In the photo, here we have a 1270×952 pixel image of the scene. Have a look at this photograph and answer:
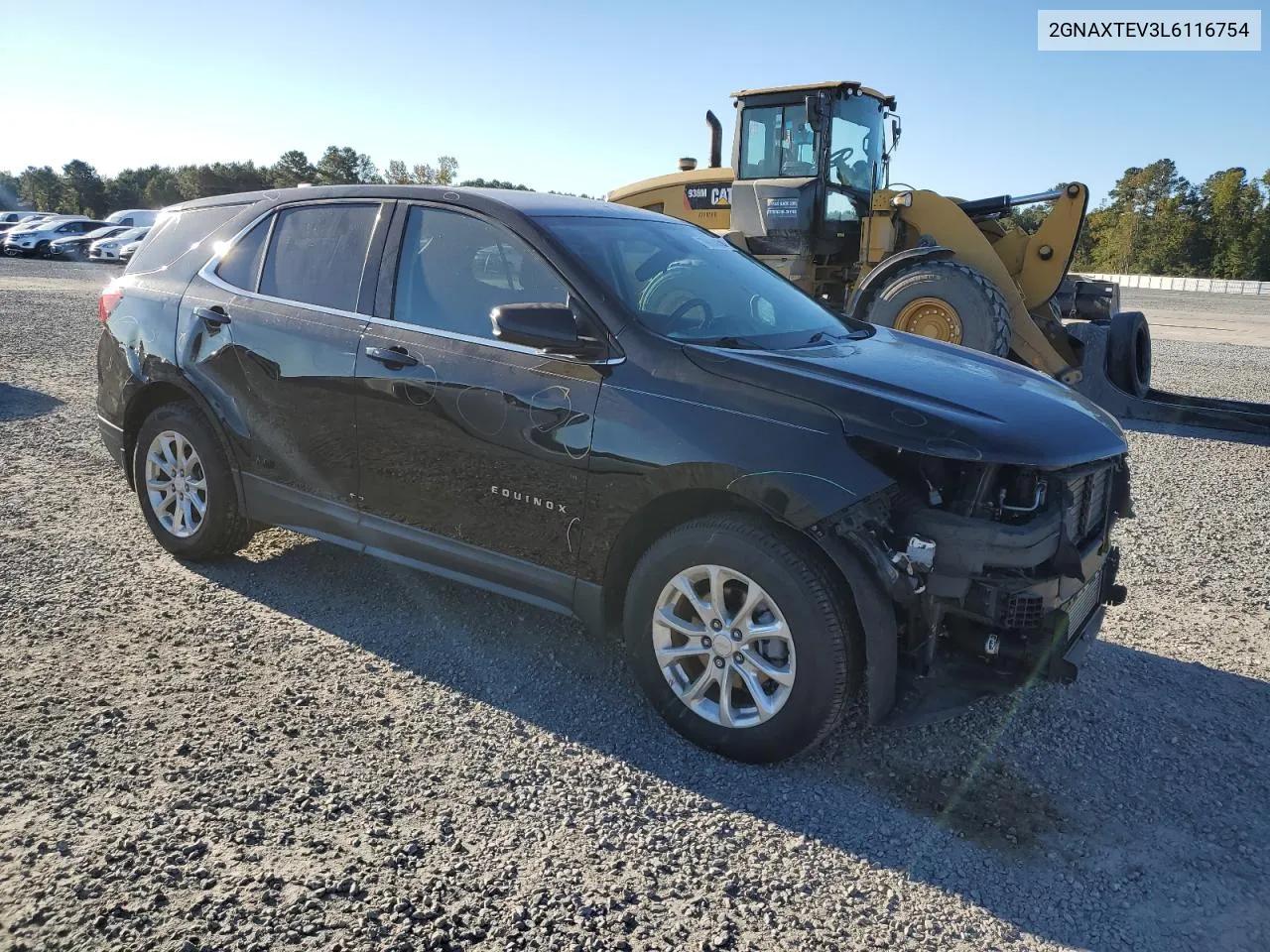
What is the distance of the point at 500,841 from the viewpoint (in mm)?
2742

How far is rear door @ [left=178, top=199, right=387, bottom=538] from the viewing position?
4035 millimetres

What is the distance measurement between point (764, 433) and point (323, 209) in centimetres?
255

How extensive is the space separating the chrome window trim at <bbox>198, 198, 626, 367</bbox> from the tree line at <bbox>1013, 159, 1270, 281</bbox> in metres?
57.8

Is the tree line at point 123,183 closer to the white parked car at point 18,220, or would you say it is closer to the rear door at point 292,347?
the white parked car at point 18,220

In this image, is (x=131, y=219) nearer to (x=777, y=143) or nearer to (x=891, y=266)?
(x=777, y=143)

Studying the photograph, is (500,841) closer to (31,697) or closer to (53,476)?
(31,697)

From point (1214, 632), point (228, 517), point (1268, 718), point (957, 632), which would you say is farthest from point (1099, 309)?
point (228, 517)

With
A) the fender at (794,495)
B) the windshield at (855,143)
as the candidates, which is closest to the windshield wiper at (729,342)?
the fender at (794,495)

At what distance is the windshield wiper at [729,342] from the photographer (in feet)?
11.2

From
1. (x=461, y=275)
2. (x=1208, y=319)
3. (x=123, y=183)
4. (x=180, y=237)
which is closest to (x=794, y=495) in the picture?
(x=461, y=275)

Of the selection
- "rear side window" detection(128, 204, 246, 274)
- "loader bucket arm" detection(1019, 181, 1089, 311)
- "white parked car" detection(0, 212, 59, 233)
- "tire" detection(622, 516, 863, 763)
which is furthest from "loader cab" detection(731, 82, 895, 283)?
"white parked car" detection(0, 212, 59, 233)

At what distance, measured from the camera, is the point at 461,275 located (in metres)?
3.81

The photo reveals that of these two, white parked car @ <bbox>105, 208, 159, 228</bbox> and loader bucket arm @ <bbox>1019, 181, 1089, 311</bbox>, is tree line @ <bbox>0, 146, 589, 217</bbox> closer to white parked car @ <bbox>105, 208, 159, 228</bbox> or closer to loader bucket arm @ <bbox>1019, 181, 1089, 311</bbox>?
white parked car @ <bbox>105, 208, 159, 228</bbox>

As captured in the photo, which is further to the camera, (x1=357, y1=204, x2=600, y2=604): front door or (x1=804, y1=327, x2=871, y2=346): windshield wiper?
(x1=804, y1=327, x2=871, y2=346): windshield wiper
